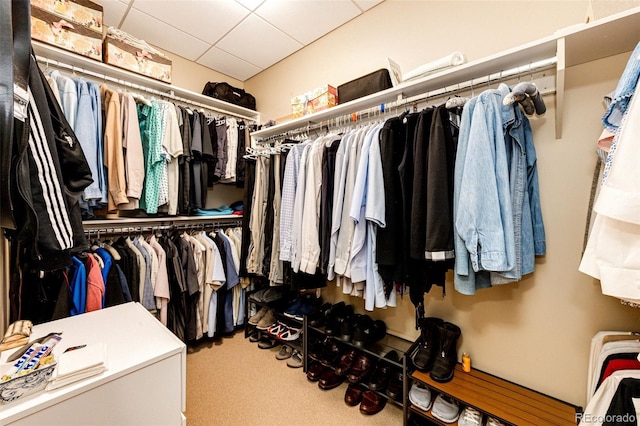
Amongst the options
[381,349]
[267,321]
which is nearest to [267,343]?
[267,321]

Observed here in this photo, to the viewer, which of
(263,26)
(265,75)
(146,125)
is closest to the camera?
(146,125)

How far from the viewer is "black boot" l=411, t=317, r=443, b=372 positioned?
1.39 metres

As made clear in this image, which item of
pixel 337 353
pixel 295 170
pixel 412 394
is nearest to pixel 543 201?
pixel 412 394

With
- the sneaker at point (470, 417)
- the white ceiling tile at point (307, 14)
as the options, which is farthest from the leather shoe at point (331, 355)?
the white ceiling tile at point (307, 14)

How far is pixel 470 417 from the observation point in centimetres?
125

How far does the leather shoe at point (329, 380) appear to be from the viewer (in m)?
1.75

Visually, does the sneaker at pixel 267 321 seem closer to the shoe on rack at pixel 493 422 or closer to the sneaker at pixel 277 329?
the sneaker at pixel 277 329

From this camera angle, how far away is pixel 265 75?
2836 mm

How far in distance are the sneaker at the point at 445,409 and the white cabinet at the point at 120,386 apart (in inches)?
45.9

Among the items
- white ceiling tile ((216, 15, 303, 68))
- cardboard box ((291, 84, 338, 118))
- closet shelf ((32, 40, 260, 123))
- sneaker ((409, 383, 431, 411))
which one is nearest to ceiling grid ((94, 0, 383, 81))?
white ceiling tile ((216, 15, 303, 68))

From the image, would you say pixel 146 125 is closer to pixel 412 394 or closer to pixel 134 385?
pixel 134 385

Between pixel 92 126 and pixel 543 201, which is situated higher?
pixel 92 126

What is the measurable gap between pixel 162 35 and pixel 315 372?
9.79 feet

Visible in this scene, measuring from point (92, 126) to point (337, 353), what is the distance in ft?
7.16
